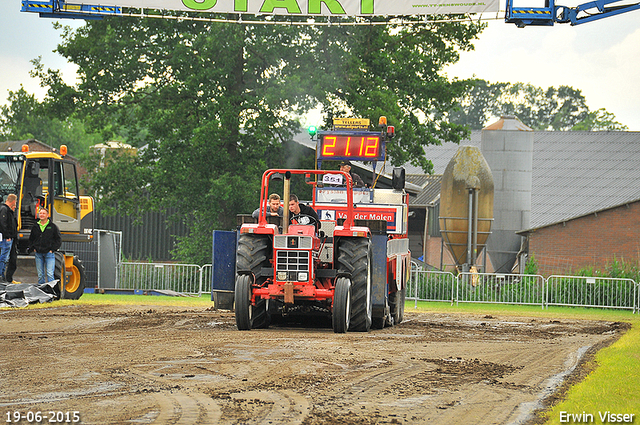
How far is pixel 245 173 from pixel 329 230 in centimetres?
1649

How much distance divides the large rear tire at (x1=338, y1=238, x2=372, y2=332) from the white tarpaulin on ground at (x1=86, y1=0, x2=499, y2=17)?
750cm

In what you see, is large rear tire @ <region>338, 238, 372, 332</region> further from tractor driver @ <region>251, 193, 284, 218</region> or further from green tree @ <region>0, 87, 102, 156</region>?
green tree @ <region>0, 87, 102, 156</region>

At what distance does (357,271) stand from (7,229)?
28.3 ft

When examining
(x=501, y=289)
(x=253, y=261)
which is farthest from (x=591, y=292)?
(x=253, y=261)

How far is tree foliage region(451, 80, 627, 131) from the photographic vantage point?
317 ft

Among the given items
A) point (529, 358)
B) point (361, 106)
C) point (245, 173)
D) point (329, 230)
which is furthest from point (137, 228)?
point (529, 358)

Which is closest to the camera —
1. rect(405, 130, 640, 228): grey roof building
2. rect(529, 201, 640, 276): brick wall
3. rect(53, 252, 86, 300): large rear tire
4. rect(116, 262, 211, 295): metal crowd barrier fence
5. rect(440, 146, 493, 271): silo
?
rect(53, 252, 86, 300): large rear tire

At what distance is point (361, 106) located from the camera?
3014cm

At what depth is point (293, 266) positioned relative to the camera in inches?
491

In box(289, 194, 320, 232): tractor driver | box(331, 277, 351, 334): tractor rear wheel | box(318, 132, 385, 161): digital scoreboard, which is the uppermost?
box(318, 132, 385, 161): digital scoreboard

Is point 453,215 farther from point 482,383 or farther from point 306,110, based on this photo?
point 482,383

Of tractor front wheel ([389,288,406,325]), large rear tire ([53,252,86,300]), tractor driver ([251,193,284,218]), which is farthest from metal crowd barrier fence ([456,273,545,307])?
tractor driver ([251,193,284,218])

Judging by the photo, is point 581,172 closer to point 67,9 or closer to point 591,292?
point 591,292

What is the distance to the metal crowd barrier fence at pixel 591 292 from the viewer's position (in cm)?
2398
